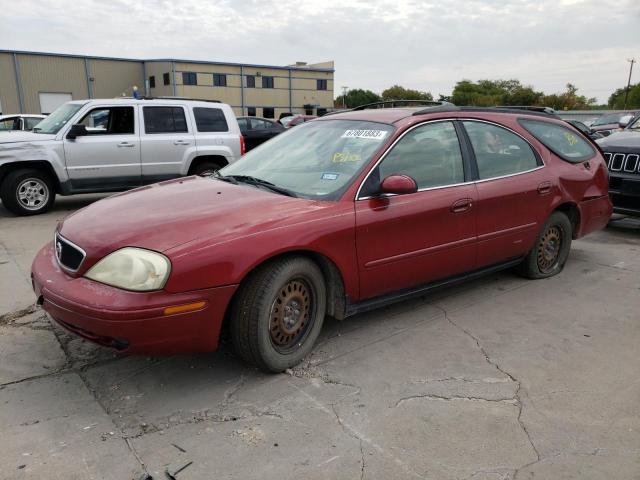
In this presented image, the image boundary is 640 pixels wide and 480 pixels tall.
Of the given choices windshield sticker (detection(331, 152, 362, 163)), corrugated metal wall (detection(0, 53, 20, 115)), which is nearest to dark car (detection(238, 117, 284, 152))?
windshield sticker (detection(331, 152, 362, 163))

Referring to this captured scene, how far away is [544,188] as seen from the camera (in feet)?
15.7

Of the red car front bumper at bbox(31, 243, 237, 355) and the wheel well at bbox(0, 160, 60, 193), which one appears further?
the wheel well at bbox(0, 160, 60, 193)

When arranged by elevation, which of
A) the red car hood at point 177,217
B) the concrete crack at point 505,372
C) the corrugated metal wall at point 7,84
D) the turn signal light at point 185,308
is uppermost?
the corrugated metal wall at point 7,84

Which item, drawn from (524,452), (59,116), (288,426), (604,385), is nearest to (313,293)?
(288,426)

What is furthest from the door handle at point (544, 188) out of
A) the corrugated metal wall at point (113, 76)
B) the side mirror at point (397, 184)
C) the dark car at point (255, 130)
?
the corrugated metal wall at point (113, 76)

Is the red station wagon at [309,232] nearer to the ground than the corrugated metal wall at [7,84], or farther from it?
nearer to the ground

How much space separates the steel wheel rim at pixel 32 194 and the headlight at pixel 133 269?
623 centimetres

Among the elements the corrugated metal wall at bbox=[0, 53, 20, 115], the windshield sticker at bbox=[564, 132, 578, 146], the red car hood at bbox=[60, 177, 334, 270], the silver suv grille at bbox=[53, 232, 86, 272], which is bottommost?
the silver suv grille at bbox=[53, 232, 86, 272]

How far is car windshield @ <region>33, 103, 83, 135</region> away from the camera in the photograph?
833 cm

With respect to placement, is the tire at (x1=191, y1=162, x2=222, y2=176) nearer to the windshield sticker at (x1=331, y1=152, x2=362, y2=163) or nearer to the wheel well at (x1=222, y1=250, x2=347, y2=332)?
the windshield sticker at (x1=331, y1=152, x2=362, y2=163)

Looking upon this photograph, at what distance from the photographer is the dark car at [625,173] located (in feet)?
21.7

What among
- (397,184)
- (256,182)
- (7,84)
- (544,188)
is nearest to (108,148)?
(256,182)

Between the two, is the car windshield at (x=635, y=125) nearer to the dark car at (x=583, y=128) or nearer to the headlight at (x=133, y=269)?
the dark car at (x=583, y=128)

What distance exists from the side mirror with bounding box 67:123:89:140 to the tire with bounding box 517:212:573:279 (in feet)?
22.0
